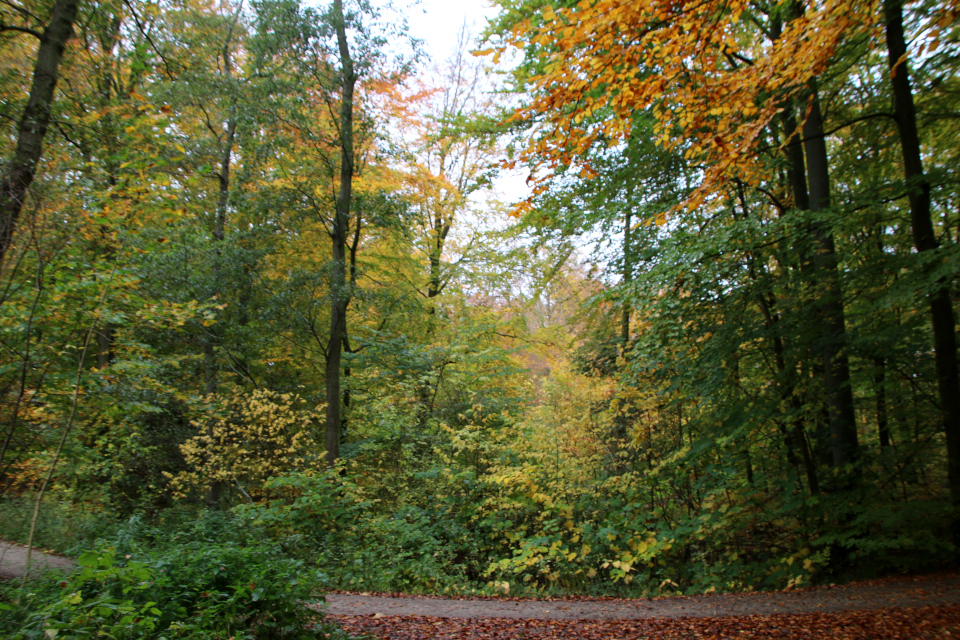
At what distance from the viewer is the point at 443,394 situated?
12828 mm

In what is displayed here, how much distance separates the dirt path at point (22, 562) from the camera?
18.1ft

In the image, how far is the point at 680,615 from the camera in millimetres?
5398

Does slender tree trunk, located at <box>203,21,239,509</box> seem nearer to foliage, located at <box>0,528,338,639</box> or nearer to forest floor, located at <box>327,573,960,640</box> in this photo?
forest floor, located at <box>327,573,960,640</box>

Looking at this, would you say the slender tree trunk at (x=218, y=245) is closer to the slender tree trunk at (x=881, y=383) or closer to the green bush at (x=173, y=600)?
the green bush at (x=173, y=600)

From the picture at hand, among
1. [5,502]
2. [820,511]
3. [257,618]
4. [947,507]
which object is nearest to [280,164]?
[5,502]

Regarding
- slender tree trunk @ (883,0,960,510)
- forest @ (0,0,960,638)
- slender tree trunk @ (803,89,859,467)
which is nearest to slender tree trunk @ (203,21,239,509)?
forest @ (0,0,960,638)

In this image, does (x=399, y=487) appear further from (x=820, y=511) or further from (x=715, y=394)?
(x=820, y=511)

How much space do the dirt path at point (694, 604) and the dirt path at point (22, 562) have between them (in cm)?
307

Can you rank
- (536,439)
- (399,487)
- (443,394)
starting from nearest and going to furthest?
1. (536,439)
2. (399,487)
3. (443,394)

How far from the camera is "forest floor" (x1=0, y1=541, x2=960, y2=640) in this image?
14.6ft

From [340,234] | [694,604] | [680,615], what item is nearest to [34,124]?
[340,234]

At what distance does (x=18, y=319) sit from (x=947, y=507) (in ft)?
34.8

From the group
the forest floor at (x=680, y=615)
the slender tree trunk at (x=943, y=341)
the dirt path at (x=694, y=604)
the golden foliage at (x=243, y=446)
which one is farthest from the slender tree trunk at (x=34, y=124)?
the slender tree trunk at (x=943, y=341)

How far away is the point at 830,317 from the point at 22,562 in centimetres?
1097
